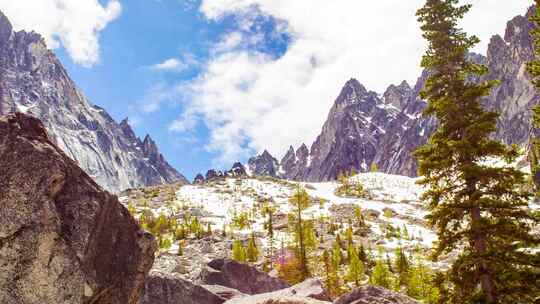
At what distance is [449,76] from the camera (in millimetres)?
23047

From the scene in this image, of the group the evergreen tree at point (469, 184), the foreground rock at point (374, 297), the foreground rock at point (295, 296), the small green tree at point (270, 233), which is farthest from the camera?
the small green tree at point (270, 233)

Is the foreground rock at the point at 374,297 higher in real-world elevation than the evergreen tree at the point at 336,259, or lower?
higher

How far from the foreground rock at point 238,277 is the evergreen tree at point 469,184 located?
29.4m

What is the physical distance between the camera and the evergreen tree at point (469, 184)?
18531mm

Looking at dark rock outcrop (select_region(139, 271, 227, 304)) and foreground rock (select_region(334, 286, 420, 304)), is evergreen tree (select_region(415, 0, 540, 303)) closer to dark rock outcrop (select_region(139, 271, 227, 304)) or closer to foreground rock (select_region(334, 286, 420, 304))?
foreground rock (select_region(334, 286, 420, 304))

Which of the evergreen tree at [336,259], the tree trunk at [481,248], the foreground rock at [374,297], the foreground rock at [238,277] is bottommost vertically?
the evergreen tree at [336,259]

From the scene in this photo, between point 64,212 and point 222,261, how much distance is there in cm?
3552

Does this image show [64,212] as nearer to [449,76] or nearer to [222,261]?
[449,76]

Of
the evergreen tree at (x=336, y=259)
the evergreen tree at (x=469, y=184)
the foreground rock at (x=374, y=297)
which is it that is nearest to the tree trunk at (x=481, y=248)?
the evergreen tree at (x=469, y=184)

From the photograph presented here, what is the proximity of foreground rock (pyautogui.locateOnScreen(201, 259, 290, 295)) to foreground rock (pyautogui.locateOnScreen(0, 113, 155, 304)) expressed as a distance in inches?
1198

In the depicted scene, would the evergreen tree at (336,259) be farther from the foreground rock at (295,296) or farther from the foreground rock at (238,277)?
the foreground rock at (295,296)

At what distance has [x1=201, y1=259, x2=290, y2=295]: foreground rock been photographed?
1847 inches

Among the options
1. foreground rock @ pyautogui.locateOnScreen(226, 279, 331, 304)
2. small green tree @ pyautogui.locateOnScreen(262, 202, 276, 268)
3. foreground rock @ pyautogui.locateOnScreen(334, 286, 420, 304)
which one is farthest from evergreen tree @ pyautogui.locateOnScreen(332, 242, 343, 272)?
foreground rock @ pyautogui.locateOnScreen(334, 286, 420, 304)

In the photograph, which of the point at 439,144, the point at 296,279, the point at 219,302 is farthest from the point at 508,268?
the point at 296,279
